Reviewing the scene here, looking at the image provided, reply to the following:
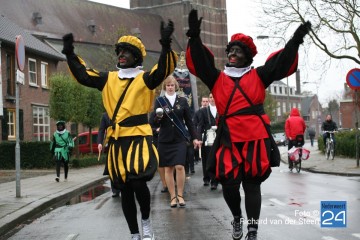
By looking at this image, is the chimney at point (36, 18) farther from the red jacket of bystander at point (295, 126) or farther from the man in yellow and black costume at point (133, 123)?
the man in yellow and black costume at point (133, 123)

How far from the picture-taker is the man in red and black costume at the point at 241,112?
18.5ft

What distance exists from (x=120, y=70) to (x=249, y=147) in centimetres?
147

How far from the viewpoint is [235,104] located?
18.9 feet

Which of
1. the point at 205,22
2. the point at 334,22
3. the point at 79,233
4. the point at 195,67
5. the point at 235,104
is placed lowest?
the point at 79,233

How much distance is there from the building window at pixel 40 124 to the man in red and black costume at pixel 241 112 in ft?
104

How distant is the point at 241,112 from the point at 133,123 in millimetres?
1032

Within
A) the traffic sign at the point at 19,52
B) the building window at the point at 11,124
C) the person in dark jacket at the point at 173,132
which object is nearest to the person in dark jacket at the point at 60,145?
the traffic sign at the point at 19,52

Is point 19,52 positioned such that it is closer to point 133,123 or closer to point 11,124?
point 133,123

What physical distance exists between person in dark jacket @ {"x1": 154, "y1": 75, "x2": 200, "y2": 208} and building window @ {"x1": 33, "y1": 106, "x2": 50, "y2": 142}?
2748 centimetres

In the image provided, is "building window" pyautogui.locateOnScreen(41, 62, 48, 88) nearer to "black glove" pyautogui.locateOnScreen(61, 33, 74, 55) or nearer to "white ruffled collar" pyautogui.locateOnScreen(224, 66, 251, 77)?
"black glove" pyautogui.locateOnScreen(61, 33, 74, 55)

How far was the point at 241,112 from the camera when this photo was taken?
225 inches

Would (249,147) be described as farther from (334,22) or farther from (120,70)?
(334,22)

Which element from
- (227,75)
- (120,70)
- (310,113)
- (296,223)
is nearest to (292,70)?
(227,75)

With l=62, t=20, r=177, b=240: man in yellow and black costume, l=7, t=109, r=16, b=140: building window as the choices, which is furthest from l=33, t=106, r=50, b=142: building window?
l=62, t=20, r=177, b=240: man in yellow and black costume
